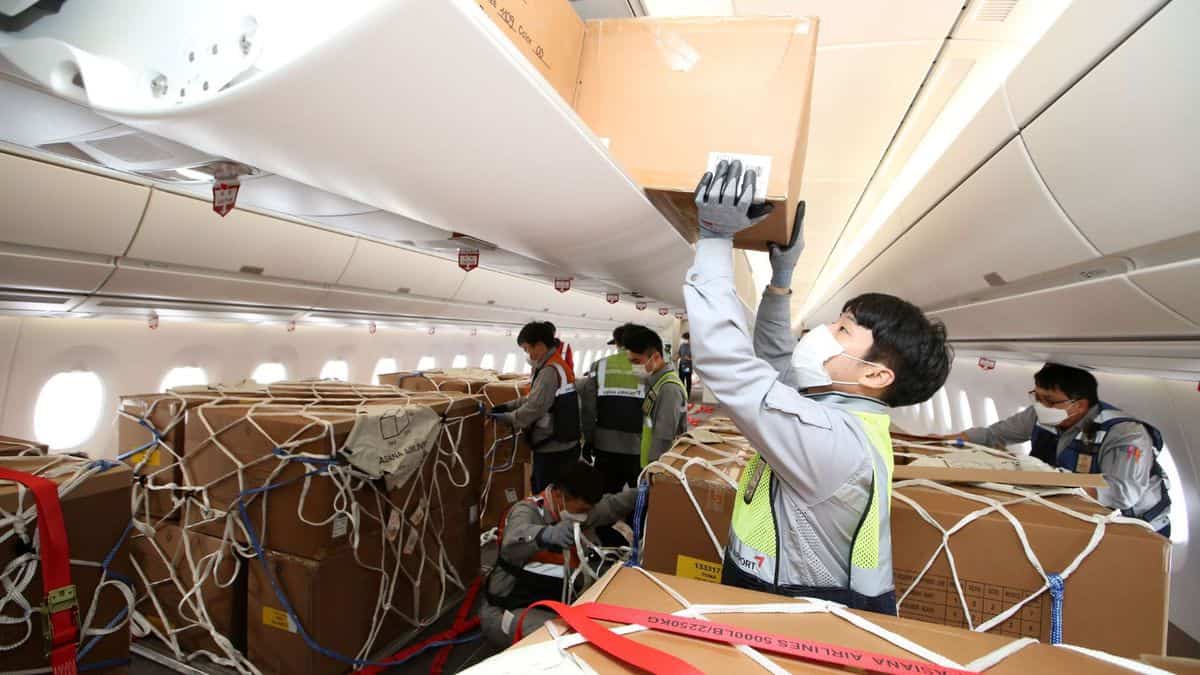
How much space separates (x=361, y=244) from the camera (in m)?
3.94

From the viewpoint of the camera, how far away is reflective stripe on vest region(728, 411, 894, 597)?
1221mm

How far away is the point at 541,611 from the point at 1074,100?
105 inches

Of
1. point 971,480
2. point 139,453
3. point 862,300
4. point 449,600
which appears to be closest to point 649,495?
point 862,300

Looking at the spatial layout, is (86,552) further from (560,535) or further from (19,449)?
(560,535)

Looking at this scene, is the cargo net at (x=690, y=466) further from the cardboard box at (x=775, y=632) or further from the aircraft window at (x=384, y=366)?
the aircraft window at (x=384, y=366)

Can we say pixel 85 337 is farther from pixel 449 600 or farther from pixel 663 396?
pixel 663 396

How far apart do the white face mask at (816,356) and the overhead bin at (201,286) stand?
3.35m

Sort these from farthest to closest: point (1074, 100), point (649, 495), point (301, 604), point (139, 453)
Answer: point (139, 453), point (301, 604), point (649, 495), point (1074, 100)

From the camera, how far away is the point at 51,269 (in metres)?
2.53

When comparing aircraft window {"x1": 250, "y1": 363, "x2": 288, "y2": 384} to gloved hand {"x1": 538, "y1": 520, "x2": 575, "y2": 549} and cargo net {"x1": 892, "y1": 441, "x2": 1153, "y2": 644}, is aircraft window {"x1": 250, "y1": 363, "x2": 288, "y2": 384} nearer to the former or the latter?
gloved hand {"x1": 538, "y1": 520, "x2": 575, "y2": 549}

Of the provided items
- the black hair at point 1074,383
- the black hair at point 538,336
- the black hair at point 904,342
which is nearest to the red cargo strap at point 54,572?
the black hair at point 904,342

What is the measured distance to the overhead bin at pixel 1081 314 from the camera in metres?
1.91

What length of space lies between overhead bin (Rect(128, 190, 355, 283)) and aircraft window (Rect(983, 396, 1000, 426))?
7.25 meters

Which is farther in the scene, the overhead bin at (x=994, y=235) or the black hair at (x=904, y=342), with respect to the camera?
the overhead bin at (x=994, y=235)
